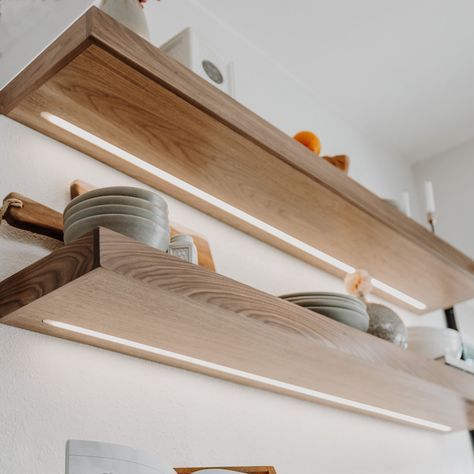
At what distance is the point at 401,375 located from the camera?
70.5 inches

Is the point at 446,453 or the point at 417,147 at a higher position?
the point at 417,147

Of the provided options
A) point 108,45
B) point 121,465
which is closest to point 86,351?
point 121,465

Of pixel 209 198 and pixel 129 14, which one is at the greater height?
pixel 129 14

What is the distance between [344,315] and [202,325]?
44cm

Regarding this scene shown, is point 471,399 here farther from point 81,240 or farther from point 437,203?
point 81,240

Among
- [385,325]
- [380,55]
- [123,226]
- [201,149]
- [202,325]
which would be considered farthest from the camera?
[380,55]

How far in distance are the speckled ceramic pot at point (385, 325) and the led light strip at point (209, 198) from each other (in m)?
0.28

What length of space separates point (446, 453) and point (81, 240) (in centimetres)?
180

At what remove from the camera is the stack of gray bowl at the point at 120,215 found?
4.10 ft

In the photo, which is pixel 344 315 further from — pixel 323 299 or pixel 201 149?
pixel 201 149

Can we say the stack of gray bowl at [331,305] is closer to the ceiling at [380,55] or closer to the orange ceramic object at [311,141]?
the orange ceramic object at [311,141]

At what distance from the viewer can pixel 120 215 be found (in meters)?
1.25

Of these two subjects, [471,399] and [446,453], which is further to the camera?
[446,453]

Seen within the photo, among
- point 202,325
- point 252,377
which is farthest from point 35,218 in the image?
point 252,377
